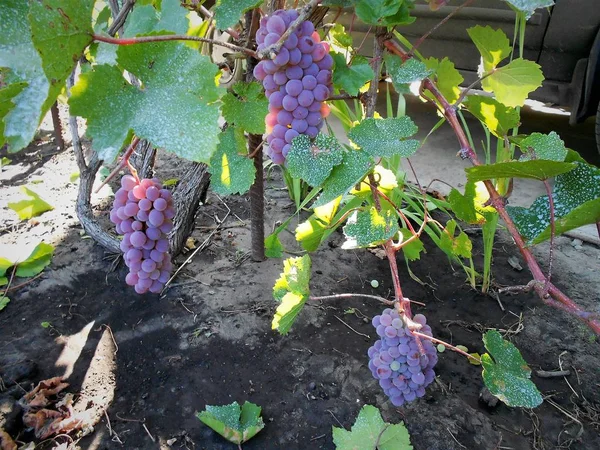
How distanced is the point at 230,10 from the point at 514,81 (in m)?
0.55

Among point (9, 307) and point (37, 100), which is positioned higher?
point (37, 100)

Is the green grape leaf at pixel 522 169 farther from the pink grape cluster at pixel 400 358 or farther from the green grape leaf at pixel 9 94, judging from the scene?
the green grape leaf at pixel 9 94

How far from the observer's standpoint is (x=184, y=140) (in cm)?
51

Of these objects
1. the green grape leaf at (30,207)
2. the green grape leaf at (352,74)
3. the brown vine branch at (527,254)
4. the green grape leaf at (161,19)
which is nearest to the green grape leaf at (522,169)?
the brown vine branch at (527,254)

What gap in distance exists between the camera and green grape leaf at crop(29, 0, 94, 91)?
471 millimetres

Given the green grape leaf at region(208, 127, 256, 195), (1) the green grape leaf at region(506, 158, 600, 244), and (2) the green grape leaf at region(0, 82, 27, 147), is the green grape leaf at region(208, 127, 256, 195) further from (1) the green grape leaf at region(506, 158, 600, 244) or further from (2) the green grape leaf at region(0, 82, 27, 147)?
(1) the green grape leaf at region(506, 158, 600, 244)

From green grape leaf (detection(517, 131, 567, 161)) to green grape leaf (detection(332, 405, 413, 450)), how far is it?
1.87 ft

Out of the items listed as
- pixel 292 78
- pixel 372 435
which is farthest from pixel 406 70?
pixel 372 435

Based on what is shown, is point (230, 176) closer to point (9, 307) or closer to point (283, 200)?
point (9, 307)

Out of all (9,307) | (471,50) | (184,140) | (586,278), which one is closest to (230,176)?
(184,140)

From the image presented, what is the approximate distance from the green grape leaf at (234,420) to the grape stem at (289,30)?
803mm

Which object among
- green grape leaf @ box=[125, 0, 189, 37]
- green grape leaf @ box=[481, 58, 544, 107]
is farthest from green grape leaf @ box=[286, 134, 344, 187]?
green grape leaf @ box=[481, 58, 544, 107]

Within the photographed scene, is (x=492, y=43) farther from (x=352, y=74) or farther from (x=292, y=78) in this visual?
(x=292, y=78)

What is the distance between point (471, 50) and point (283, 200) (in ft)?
5.24
